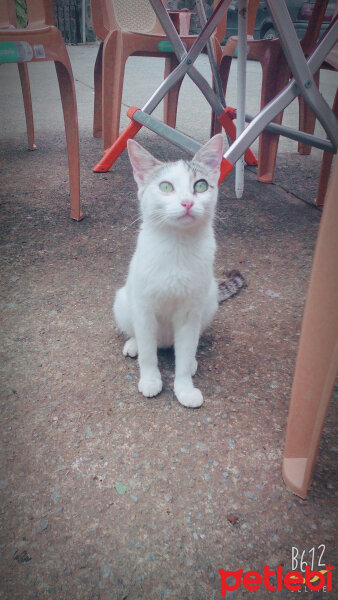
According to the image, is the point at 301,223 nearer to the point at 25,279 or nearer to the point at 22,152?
the point at 25,279

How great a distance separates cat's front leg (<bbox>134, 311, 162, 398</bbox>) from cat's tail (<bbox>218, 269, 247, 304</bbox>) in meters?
0.59

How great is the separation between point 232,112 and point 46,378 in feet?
7.44

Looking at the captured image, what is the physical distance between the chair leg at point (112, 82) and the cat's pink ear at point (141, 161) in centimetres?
184

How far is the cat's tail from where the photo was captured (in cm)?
187

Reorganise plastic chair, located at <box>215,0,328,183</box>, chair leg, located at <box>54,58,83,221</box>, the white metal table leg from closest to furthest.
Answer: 1. chair leg, located at <box>54,58,83,221</box>
2. the white metal table leg
3. plastic chair, located at <box>215,0,328,183</box>

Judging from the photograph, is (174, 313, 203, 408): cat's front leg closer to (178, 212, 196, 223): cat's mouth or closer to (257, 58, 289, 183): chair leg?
(178, 212, 196, 223): cat's mouth

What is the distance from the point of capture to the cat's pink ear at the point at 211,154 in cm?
134

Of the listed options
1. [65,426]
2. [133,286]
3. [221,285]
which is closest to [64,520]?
[65,426]

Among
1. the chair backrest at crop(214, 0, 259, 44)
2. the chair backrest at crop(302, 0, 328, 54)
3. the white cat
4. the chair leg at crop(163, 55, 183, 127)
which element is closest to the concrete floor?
the white cat

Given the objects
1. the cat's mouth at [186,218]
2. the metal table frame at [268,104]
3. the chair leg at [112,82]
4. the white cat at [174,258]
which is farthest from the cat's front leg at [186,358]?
the chair leg at [112,82]

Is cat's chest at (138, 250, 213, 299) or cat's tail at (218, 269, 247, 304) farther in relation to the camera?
cat's tail at (218, 269, 247, 304)

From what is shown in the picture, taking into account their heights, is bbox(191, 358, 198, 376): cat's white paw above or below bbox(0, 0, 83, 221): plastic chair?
below

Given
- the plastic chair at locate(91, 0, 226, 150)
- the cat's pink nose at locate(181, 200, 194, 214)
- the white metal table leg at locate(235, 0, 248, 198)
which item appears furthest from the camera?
the plastic chair at locate(91, 0, 226, 150)

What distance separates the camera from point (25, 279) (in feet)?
6.36
